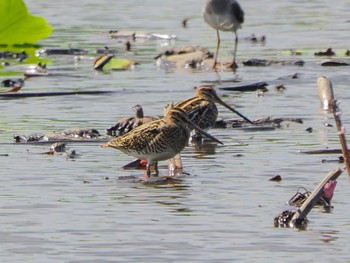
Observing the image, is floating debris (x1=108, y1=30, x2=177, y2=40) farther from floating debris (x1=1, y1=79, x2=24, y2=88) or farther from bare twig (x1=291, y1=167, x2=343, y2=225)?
bare twig (x1=291, y1=167, x2=343, y2=225)

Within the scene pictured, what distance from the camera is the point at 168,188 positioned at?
9305mm

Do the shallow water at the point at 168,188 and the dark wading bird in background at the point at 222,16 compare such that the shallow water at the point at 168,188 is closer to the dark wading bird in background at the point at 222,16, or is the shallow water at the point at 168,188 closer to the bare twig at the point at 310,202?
the bare twig at the point at 310,202

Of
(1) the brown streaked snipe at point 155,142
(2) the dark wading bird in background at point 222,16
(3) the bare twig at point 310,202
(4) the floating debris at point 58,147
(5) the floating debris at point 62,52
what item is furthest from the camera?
(2) the dark wading bird in background at point 222,16

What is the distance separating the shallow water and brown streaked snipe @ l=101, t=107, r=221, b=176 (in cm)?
24

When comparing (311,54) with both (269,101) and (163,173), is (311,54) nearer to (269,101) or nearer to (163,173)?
(269,101)

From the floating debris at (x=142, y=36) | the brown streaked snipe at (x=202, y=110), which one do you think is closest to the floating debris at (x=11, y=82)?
the brown streaked snipe at (x=202, y=110)

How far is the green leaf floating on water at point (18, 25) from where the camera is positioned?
2.69 metres

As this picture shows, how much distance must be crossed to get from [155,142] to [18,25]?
23.6ft

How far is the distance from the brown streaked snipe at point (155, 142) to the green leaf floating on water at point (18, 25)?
713cm

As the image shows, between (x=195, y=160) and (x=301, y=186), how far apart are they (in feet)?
6.06

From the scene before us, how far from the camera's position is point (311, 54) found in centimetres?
2047

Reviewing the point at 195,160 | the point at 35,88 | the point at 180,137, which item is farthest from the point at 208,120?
the point at 35,88

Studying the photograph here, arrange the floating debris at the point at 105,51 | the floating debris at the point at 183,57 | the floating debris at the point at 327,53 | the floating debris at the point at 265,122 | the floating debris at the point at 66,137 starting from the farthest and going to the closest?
the floating debris at the point at 105,51, the floating debris at the point at 327,53, the floating debris at the point at 183,57, the floating debris at the point at 265,122, the floating debris at the point at 66,137

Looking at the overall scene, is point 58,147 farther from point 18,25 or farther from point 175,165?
point 18,25
